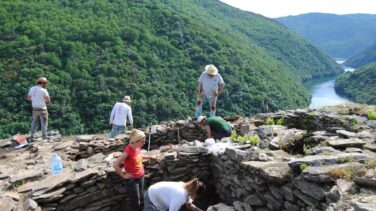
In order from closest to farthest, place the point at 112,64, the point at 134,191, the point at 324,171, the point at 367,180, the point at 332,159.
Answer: the point at 367,180, the point at 324,171, the point at 332,159, the point at 134,191, the point at 112,64

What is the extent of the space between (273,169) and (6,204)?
4.52 m

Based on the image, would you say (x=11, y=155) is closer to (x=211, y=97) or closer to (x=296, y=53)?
(x=211, y=97)

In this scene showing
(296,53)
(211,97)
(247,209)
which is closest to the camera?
(247,209)

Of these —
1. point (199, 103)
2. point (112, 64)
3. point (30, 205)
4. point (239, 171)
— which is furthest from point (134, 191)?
point (112, 64)

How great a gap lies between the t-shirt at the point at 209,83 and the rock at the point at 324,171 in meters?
5.79

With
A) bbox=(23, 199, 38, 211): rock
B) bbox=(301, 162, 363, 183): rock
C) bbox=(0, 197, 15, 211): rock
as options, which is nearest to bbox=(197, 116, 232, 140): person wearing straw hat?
bbox=(301, 162, 363, 183): rock

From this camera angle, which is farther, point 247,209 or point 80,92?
point 80,92

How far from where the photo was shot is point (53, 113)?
35156 mm

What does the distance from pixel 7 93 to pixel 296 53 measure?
114919mm

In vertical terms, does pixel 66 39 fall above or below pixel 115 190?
above

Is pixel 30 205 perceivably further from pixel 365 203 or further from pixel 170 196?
pixel 365 203

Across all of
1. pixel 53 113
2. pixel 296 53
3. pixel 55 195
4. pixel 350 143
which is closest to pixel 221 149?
pixel 350 143

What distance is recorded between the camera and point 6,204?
6.39 metres

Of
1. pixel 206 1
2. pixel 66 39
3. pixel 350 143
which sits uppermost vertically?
pixel 206 1
